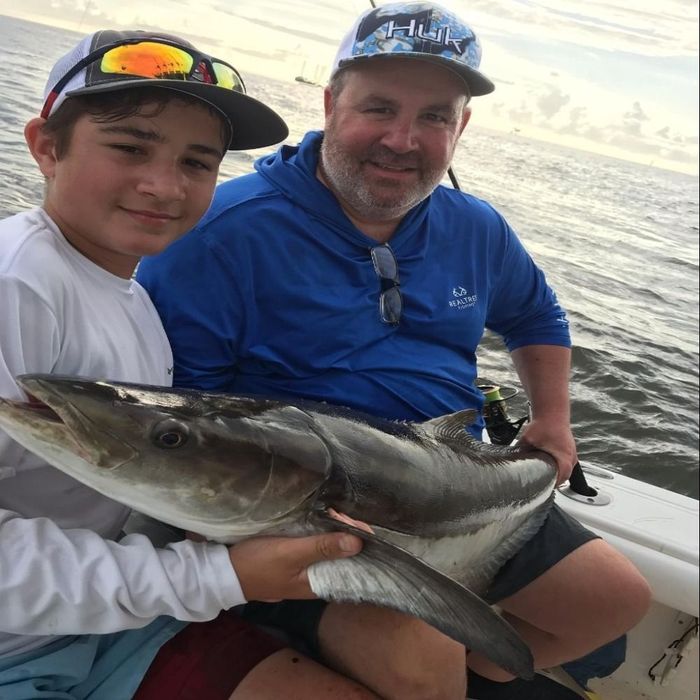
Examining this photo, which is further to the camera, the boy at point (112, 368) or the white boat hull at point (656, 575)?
the white boat hull at point (656, 575)

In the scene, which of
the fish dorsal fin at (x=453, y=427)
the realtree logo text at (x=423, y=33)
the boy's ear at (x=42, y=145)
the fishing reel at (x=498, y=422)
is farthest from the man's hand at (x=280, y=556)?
the realtree logo text at (x=423, y=33)

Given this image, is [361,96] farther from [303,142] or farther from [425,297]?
[425,297]

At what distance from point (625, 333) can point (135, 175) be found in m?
8.11

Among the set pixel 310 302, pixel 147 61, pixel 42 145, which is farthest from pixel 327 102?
pixel 42 145

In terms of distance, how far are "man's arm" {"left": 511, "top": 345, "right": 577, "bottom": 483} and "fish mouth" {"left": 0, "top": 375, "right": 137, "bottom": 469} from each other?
6.06 ft

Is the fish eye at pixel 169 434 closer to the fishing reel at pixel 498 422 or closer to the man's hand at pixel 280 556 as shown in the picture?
the man's hand at pixel 280 556

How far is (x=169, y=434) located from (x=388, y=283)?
1.20 meters

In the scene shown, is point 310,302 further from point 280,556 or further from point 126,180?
point 280,556

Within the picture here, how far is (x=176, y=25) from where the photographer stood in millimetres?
7770

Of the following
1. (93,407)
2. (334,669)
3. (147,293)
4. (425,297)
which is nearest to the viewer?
(93,407)

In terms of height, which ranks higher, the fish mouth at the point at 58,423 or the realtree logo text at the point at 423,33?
the realtree logo text at the point at 423,33

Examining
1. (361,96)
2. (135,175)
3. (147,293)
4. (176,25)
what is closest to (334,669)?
(147,293)

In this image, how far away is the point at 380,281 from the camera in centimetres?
237

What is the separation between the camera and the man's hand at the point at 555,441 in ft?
8.70
